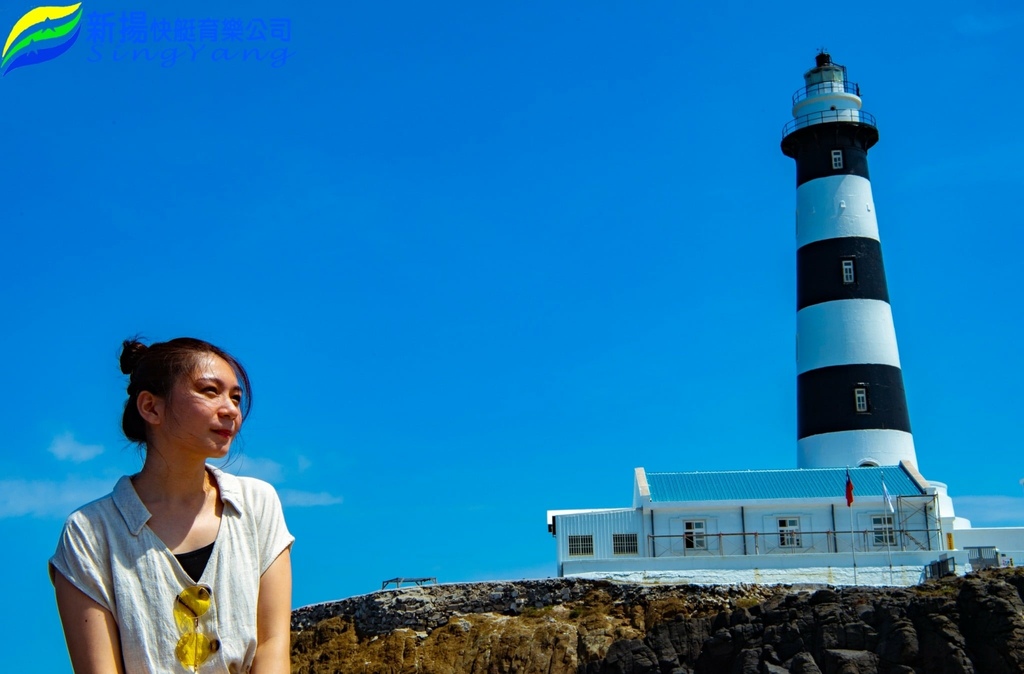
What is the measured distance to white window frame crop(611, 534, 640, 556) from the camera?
101ft

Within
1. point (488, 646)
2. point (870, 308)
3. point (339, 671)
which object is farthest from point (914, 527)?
point (339, 671)

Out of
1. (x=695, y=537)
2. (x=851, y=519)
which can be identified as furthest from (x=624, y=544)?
(x=851, y=519)

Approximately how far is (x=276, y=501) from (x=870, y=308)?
107 feet

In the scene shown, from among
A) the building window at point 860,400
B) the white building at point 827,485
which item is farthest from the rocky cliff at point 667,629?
the building window at point 860,400

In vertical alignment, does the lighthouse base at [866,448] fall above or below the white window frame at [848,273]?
below

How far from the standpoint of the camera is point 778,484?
32.0 meters

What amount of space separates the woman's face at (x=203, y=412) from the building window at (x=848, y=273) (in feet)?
108

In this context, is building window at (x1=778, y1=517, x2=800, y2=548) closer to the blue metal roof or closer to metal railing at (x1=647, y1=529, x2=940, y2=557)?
metal railing at (x1=647, y1=529, x2=940, y2=557)

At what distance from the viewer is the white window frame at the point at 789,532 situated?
3039 centimetres

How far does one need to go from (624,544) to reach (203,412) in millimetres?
28330

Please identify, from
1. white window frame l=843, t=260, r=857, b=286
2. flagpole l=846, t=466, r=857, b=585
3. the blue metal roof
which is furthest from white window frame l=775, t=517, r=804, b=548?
white window frame l=843, t=260, r=857, b=286

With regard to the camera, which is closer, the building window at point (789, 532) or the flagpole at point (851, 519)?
the flagpole at point (851, 519)

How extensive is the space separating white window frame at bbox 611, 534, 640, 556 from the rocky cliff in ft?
7.54

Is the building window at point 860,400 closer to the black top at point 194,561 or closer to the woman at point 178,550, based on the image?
the woman at point 178,550
